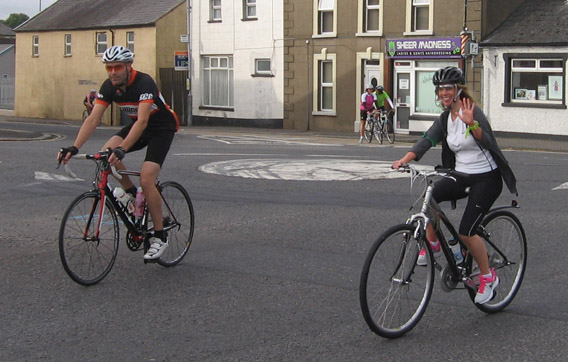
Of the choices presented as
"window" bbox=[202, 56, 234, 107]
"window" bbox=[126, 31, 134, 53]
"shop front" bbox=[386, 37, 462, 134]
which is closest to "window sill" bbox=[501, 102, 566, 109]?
"shop front" bbox=[386, 37, 462, 134]

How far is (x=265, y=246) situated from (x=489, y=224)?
3069mm

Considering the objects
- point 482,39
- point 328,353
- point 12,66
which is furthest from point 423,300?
point 12,66

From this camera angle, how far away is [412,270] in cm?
580

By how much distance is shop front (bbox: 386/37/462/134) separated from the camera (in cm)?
3083

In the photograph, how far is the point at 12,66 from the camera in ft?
234

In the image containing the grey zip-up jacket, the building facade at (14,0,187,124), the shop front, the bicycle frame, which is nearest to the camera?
the bicycle frame

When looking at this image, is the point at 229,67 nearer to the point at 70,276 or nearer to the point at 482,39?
the point at 482,39

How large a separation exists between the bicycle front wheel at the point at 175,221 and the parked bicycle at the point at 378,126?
19.3 m

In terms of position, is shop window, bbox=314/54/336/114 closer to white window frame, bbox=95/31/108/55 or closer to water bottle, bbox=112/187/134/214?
white window frame, bbox=95/31/108/55

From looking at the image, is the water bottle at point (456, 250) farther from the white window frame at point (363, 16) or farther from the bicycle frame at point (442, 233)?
the white window frame at point (363, 16)

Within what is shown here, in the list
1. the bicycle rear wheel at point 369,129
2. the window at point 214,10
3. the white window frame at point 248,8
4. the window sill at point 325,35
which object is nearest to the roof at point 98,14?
the window at point 214,10

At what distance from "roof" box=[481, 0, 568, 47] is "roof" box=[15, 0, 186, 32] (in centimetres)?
1796

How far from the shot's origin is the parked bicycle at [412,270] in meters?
5.59

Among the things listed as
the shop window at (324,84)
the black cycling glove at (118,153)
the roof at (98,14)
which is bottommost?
the black cycling glove at (118,153)
